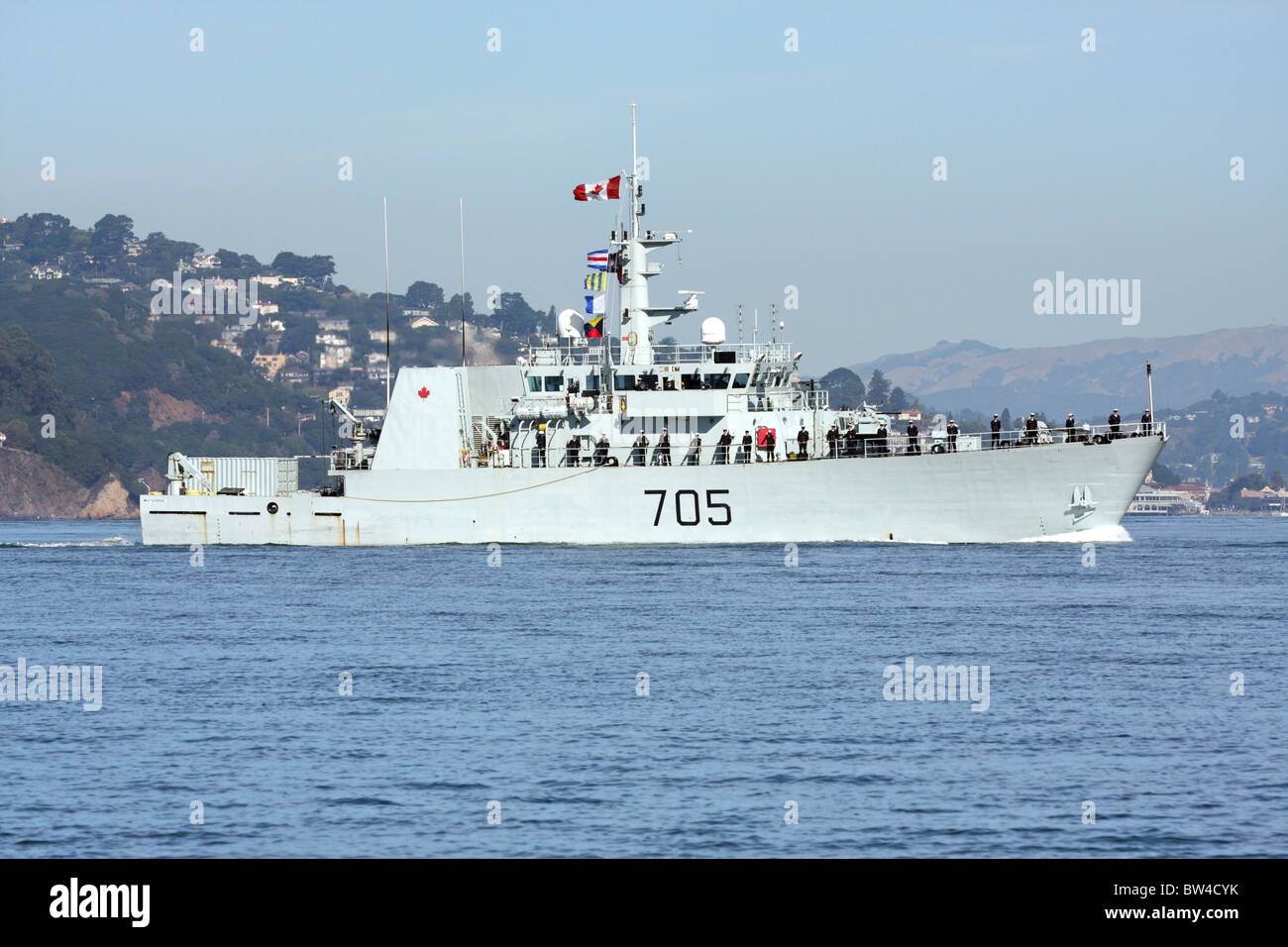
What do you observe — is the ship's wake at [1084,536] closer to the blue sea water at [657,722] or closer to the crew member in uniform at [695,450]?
the blue sea water at [657,722]

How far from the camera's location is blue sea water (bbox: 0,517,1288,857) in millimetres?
14906

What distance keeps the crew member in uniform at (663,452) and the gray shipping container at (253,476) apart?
45.8 ft

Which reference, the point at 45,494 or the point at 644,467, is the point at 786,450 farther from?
the point at 45,494

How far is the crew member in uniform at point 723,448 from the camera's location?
48719 millimetres

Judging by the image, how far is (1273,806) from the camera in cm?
1540

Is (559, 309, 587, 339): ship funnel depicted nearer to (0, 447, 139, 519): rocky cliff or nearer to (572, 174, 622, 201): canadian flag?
(572, 174, 622, 201): canadian flag

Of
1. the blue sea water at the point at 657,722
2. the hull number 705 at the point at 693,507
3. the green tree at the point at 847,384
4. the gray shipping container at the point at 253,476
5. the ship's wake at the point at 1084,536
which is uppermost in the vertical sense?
the green tree at the point at 847,384

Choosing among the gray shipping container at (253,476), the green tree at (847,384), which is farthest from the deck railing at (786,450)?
the green tree at (847,384)

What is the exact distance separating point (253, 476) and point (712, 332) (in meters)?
17.7

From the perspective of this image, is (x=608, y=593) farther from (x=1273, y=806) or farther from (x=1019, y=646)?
(x=1273, y=806)

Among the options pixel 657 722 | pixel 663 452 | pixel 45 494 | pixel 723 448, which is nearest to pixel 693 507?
pixel 723 448
